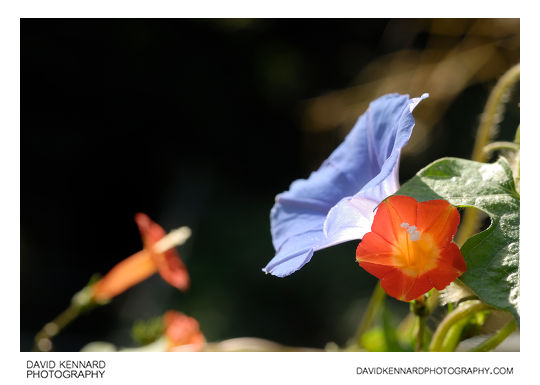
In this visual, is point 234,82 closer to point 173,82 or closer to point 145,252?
point 173,82

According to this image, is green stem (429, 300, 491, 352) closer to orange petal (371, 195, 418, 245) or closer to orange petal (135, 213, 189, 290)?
orange petal (371, 195, 418, 245)

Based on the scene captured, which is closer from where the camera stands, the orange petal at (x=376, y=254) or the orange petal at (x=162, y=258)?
the orange petal at (x=376, y=254)

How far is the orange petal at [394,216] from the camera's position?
18.3 inches

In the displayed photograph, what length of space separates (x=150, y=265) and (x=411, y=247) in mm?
484

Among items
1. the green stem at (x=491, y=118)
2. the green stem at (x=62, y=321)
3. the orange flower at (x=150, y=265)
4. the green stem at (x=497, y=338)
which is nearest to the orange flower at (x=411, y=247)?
the green stem at (x=497, y=338)

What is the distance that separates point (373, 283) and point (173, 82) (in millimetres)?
→ 1013

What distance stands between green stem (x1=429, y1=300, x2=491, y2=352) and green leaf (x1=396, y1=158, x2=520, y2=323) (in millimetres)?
47

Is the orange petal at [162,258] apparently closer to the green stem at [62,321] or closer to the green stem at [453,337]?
the green stem at [62,321]

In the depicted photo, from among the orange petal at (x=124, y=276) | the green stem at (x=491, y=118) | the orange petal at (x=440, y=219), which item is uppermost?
the green stem at (x=491, y=118)

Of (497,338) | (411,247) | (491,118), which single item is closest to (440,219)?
(411,247)

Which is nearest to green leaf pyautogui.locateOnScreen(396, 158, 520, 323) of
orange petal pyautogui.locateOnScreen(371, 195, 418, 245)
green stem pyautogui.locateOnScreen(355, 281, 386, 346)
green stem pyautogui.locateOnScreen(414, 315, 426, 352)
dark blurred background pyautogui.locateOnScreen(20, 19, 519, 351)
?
orange petal pyautogui.locateOnScreen(371, 195, 418, 245)

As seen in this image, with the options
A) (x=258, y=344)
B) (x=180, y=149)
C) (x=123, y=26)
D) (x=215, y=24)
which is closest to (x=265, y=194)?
(x=180, y=149)

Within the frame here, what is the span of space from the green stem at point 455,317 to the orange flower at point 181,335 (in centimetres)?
35

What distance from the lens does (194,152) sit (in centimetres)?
212
